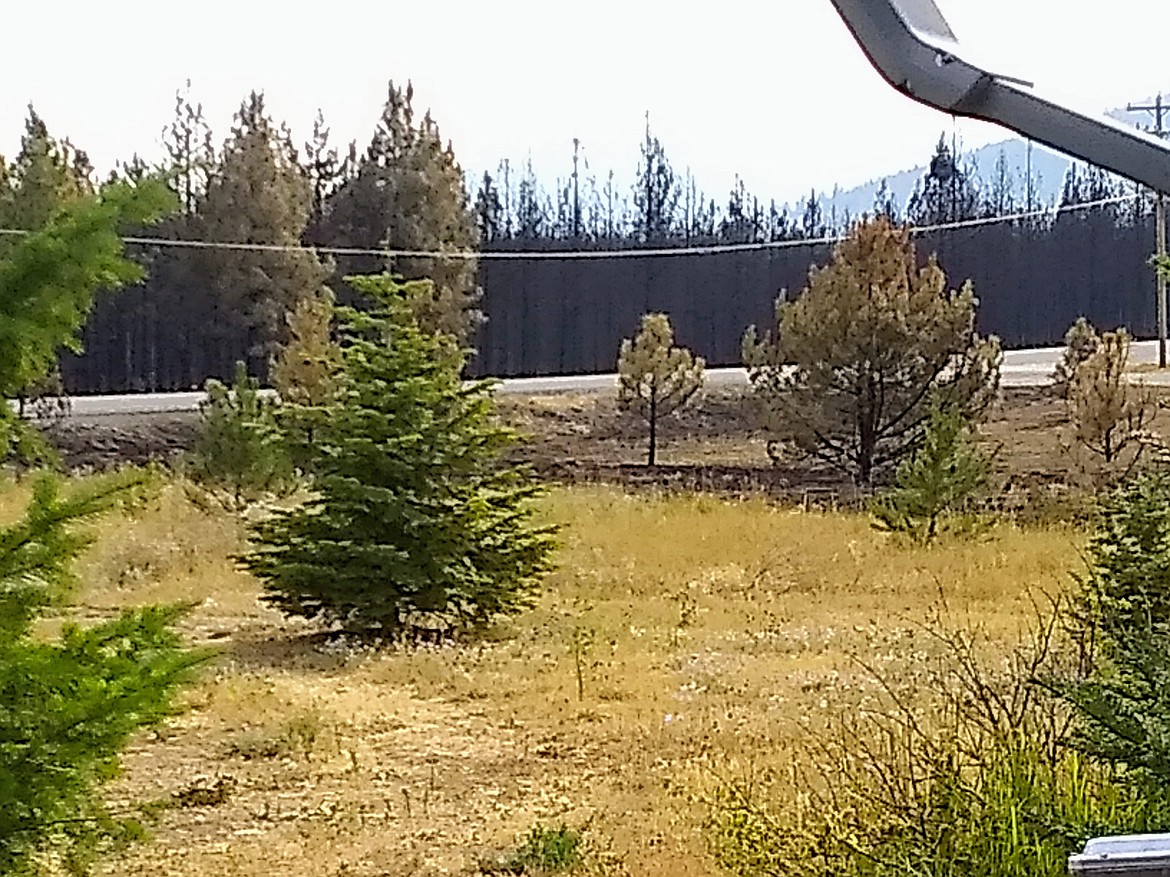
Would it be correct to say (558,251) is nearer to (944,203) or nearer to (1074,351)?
(944,203)

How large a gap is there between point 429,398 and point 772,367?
10.5 metres

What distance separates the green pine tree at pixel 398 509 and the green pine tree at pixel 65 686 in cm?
600

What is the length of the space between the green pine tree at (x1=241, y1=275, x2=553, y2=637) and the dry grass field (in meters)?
0.32

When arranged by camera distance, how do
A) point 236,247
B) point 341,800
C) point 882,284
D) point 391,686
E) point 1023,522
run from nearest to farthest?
point 341,800, point 391,686, point 1023,522, point 882,284, point 236,247

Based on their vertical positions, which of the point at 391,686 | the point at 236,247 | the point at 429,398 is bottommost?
the point at 391,686

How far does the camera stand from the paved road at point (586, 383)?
84.0 feet

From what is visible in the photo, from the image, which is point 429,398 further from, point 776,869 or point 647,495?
point 647,495

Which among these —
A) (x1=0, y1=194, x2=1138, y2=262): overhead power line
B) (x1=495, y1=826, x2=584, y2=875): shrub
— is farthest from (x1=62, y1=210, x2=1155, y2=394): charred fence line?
(x1=495, y1=826, x2=584, y2=875): shrub

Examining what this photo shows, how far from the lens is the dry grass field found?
542 centimetres

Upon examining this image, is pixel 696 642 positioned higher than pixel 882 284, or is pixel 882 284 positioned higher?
pixel 882 284

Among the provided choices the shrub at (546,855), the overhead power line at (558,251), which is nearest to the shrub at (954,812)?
the shrub at (546,855)

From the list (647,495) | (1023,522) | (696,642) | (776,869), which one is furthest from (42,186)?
(776,869)

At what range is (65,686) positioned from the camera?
3047mm

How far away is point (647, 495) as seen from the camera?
62.5 feet
